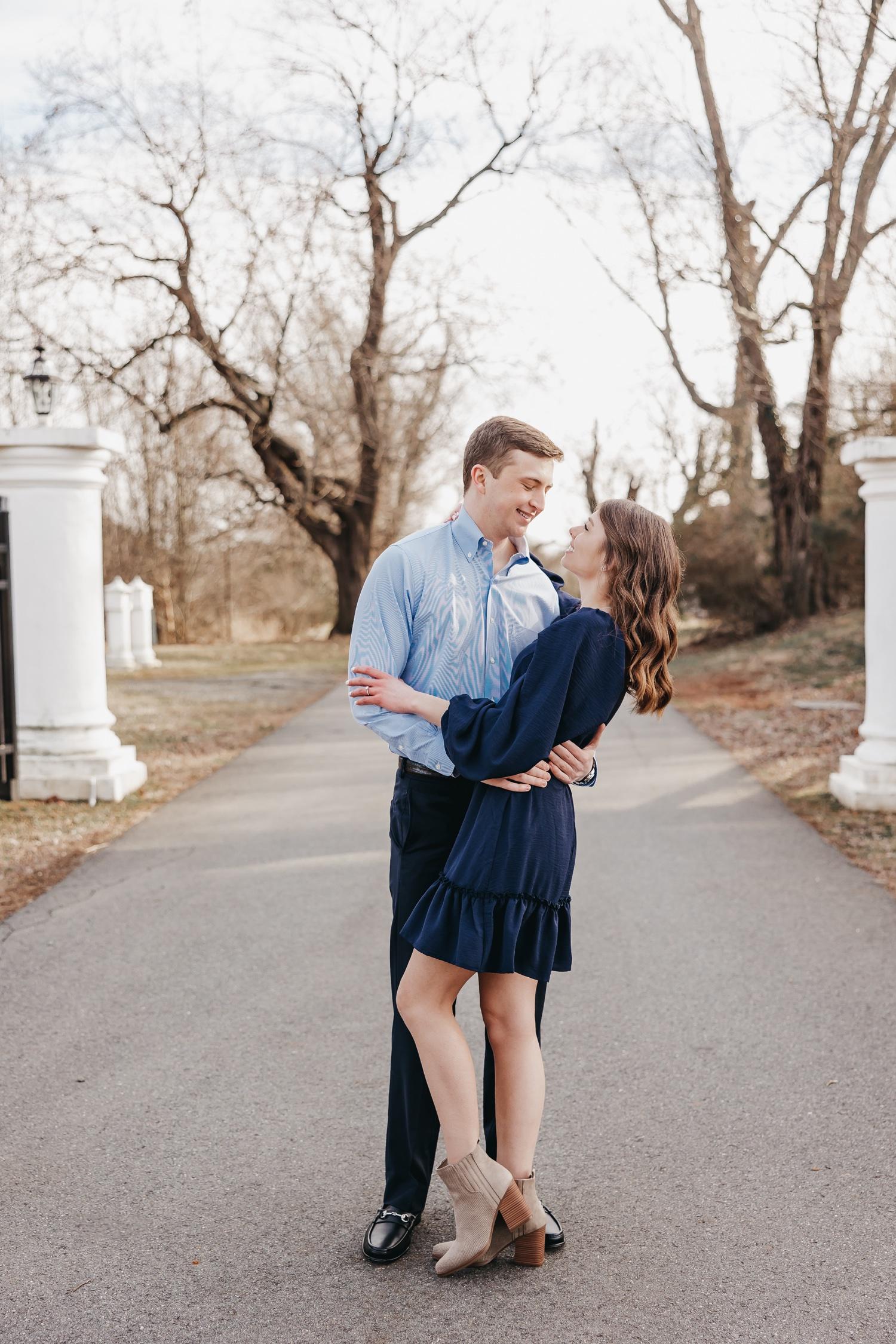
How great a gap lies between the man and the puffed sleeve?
0.09m

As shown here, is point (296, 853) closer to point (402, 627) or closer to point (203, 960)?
point (203, 960)

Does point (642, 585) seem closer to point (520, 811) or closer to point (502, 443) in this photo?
point (502, 443)

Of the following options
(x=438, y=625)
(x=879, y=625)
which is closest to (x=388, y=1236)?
(x=438, y=625)

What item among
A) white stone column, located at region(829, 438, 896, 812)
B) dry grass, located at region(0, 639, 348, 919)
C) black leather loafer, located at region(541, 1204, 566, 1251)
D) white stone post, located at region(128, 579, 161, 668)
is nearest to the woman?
black leather loafer, located at region(541, 1204, 566, 1251)

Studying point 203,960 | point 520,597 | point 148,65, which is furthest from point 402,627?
A: point 148,65

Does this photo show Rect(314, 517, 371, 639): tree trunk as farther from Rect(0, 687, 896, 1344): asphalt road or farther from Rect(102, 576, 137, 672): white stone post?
Rect(0, 687, 896, 1344): asphalt road

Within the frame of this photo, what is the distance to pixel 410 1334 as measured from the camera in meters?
2.57

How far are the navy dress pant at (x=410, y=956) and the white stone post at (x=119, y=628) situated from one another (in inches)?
831

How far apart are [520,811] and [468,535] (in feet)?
2.14

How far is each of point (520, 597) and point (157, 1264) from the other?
1.75m

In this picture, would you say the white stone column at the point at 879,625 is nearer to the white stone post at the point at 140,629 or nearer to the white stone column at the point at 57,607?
the white stone column at the point at 57,607

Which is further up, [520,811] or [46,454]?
[46,454]

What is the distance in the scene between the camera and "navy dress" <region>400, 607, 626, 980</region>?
2.63 m

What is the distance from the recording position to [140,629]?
24141 mm
